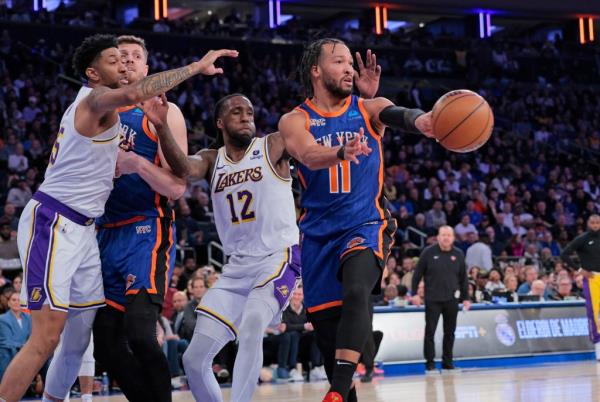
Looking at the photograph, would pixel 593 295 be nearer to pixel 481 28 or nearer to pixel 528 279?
pixel 528 279

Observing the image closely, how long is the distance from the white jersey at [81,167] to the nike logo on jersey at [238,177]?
100 cm

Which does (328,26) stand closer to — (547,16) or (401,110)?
(547,16)

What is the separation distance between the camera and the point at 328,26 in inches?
1363

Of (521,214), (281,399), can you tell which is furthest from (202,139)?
(281,399)

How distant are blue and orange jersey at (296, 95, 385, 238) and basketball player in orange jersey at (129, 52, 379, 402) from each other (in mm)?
448

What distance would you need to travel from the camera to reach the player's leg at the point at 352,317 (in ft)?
16.8

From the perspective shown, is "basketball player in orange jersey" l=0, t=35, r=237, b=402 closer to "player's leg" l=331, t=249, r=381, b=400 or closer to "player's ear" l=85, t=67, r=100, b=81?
"player's ear" l=85, t=67, r=100, b=81

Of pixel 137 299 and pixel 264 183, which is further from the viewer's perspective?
pixel 264 183

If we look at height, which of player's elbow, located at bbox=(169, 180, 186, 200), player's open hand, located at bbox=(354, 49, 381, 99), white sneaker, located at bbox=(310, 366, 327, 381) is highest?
player's open hand, located at bbox=(354, 49, 381, 99)

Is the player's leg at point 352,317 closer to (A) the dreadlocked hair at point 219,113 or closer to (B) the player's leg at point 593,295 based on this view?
(A) the dreadlocked hair at point 219,113

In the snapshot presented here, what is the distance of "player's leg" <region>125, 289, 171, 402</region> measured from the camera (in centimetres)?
553

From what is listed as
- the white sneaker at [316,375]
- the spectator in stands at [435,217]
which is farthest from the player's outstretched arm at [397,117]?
the spectator in stands at [435,217]

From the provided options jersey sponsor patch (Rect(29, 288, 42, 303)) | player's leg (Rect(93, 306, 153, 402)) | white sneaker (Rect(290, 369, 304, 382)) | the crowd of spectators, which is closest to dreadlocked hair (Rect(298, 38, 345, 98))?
player's leg (Rect(93, 306, 153, 402))

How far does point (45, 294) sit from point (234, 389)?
4.47ft
